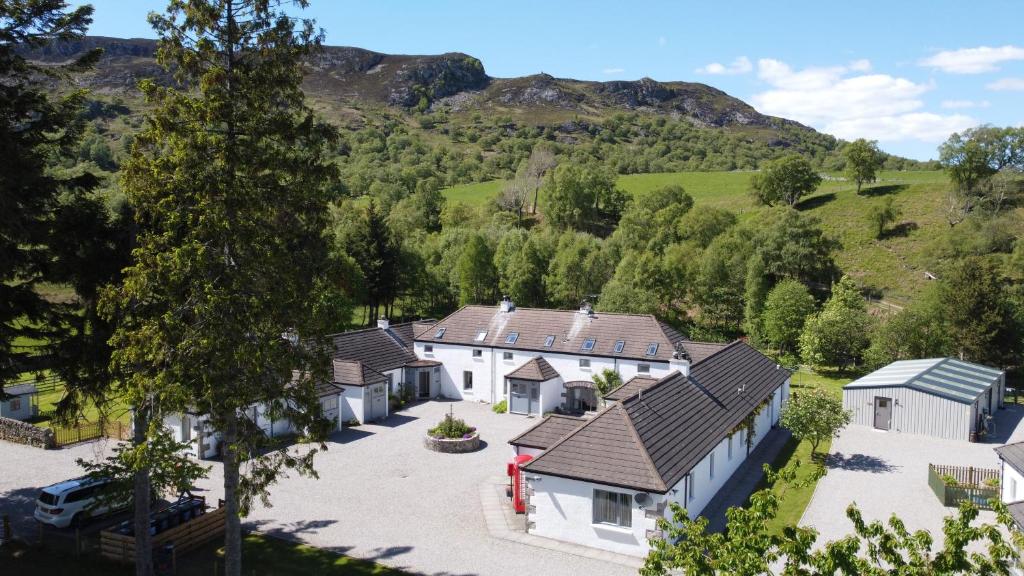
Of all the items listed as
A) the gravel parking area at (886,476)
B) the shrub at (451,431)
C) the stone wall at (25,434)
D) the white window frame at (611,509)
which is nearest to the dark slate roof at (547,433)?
the white window frame at (611,509)

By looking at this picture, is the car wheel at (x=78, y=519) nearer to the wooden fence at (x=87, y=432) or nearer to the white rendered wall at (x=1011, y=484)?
Result: the wooden fence at (x=87, y=432)

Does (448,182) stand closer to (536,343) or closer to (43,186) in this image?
(536,343)

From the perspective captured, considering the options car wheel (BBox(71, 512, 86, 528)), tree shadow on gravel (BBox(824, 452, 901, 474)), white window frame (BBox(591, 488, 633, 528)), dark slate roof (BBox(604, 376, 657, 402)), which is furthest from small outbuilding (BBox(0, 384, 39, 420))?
tree shadow on gravel (BBox(824, 452, 901, 474))

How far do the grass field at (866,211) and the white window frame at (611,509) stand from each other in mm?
47029

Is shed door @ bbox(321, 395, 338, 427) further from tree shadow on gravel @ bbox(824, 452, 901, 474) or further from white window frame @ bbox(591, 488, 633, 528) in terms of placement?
tree shadow on gravel @ bbox(824, 452, 901, 474)

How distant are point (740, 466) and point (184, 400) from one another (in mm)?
21625

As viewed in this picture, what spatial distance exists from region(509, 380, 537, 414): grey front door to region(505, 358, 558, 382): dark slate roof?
0.50 metres

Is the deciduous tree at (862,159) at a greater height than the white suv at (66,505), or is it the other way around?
the deciduous tree at (862,159)

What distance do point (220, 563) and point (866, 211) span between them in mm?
74056

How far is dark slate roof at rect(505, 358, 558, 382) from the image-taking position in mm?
35094

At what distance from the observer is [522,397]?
1411 inches

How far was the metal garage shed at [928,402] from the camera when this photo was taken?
3181 centimetres

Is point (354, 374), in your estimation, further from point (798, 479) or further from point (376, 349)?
point (798, 479)

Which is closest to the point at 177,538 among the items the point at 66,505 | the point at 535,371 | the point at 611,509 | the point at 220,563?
the point at 220,563
